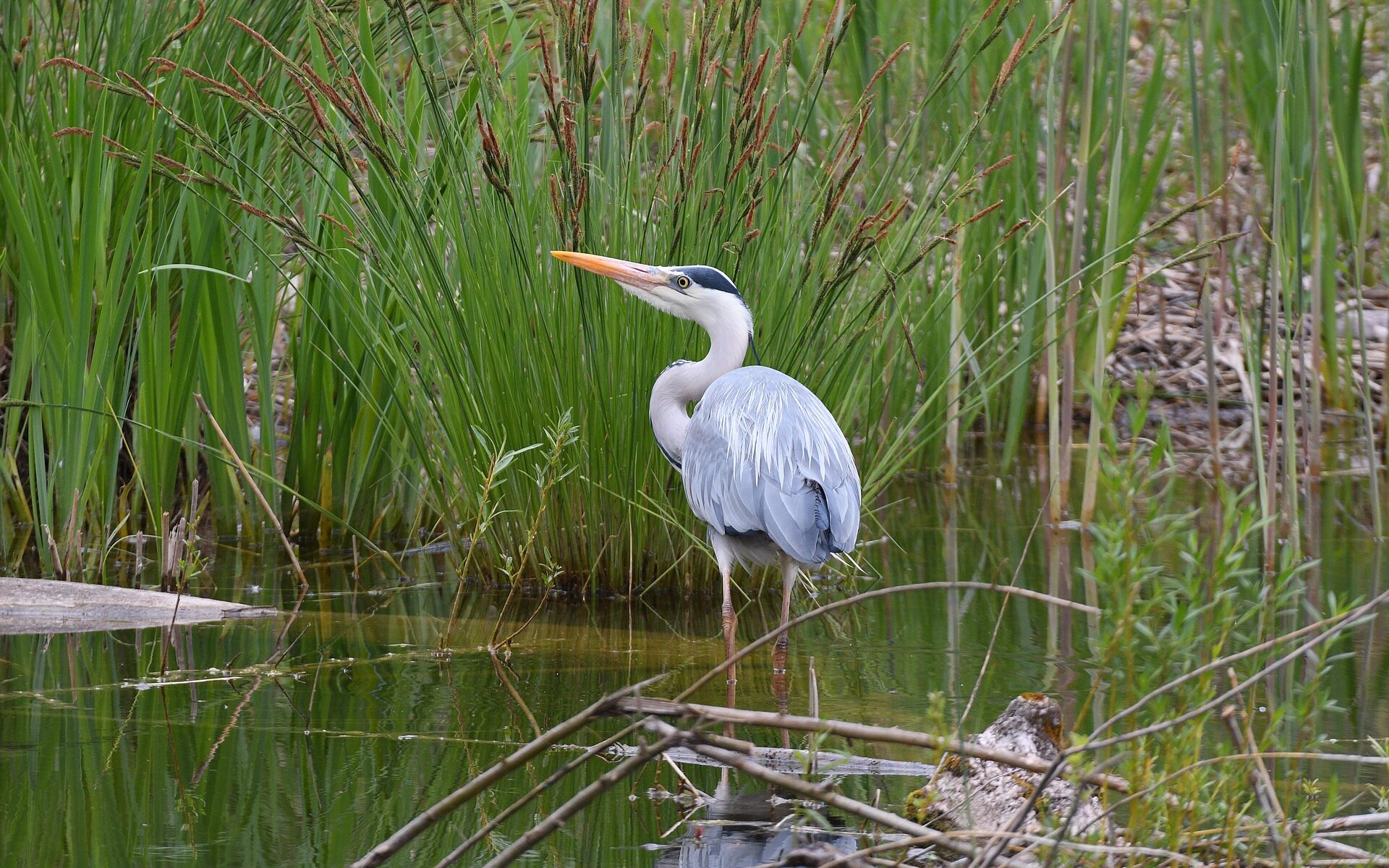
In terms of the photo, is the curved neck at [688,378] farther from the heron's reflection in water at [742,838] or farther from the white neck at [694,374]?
the heron's reflection in water at [742,838]

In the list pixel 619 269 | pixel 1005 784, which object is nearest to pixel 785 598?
pixel 619 269

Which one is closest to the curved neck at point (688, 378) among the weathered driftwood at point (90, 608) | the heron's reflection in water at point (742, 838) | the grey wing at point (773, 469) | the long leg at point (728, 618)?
the grey wing at point (773, 469)

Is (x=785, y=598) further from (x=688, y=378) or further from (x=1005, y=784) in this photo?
(x=1005, y=784)

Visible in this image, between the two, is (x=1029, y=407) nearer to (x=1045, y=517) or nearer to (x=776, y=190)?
(x=1045, y=517)

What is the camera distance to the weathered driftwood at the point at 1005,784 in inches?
101

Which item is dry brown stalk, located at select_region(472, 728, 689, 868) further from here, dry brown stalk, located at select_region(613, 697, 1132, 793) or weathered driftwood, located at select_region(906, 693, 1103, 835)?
weathered driftwood, located at select_region(906, 693, 1103, 835)

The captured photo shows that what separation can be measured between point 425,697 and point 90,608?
121cm

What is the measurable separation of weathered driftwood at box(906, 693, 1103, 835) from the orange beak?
182 centimetres

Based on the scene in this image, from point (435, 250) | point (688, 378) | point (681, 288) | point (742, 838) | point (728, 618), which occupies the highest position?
point (435, 250)

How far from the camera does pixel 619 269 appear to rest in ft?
13.6

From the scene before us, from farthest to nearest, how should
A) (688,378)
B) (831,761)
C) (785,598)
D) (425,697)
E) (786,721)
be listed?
(688,378), (785,598), (425,697), (831,761), (786,721)

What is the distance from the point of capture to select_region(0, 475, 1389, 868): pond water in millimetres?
2643

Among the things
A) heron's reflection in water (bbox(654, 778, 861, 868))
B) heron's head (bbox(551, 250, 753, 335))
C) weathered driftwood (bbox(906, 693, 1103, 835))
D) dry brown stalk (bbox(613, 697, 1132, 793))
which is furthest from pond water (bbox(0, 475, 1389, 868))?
heron's head (bbox(551, 250, 753, 335))

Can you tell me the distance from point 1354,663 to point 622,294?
88.6 inches
